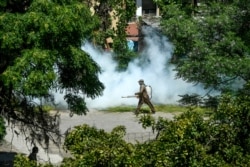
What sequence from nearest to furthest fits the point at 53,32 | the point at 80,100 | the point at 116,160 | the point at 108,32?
the point at 116,160 → the point at 53,32 → the point at 80,100 → the point at 108,32

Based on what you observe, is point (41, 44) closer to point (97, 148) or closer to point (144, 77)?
point (97, 148)

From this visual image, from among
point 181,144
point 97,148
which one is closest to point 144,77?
point 97,148

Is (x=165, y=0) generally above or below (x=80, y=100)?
above

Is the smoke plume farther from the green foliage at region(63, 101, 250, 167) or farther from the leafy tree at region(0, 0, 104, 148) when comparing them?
the green foliage at region(63, 101, 250, 167)

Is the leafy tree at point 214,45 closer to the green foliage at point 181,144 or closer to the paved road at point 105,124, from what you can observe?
the paved road at point 105,124

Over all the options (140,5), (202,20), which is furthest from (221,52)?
(140,5)

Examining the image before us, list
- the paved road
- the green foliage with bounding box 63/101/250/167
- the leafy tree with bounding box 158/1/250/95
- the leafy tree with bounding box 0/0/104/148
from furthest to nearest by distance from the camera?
the paved road
the leafy tree with bounding box 158/1/250/95
the leafy tree with bounding box 0/0/104/148
the green foliage with bounding box 63/101/250/167

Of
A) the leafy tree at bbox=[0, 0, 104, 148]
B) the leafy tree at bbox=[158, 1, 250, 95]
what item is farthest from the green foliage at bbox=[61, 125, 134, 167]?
the leafy tree at bbox=[158, 1, 250, 95]

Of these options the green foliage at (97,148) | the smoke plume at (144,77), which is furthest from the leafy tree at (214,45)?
the smoke plume at (144,77)

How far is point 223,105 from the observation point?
8273 mm

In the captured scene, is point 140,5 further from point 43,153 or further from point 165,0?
point 43,153

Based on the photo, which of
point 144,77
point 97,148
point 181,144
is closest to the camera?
point 181,144

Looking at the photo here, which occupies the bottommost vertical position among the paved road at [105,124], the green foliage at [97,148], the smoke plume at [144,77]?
the paved road at [105,124]

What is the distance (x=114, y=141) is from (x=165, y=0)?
1314 cm
